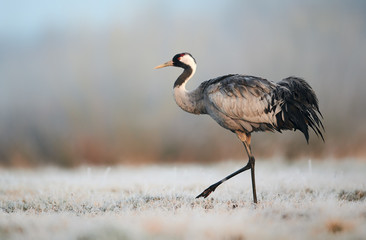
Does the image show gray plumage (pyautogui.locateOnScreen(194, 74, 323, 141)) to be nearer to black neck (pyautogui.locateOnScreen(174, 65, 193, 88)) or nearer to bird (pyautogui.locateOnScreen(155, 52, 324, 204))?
bird (pyautogui.locateOnScreen(155, 52, 324, 204))

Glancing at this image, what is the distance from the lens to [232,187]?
10633 mm

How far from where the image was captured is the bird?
8.14 m

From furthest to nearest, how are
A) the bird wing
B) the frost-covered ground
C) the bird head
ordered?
the bird head < the bird wing < the frost-covered ground

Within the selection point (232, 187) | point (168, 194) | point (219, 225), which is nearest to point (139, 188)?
point (168, 194)

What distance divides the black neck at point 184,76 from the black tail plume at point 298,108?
78.4 inches

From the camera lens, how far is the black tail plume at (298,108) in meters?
8.27

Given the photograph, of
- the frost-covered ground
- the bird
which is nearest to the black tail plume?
the bird

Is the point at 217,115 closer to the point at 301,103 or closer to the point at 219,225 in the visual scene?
the point at 301,103

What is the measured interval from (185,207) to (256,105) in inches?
97.9

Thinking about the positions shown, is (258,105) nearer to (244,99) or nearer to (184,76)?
(244,99)

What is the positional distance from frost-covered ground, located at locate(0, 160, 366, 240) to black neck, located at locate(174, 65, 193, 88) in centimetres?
248

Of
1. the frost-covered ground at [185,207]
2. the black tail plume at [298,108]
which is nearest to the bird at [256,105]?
the black tail plume at [298,108]

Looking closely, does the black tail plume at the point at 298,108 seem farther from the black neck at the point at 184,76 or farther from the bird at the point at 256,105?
the black neck at the point at 184,76

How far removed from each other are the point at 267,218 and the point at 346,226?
1126 mm
